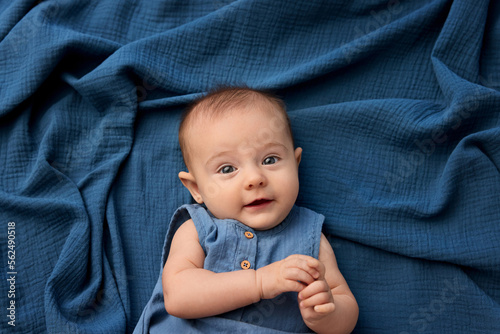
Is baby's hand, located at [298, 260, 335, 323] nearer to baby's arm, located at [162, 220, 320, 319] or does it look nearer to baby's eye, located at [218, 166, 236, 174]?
baby's arm, located at [162, 220, 320, 319]

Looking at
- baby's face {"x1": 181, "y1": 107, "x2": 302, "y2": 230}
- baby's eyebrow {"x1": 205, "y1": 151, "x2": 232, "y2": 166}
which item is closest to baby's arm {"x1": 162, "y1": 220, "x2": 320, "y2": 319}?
baby's face {"x1": 181, "y1": 107, "x2": 302, "y2": 230}

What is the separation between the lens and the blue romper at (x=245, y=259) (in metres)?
1.22

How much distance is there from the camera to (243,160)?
4.16 feet

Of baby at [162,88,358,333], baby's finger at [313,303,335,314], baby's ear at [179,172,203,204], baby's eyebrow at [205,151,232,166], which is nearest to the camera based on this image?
baby's finger at [313,303,335,314]

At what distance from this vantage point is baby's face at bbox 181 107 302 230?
1.25 meters

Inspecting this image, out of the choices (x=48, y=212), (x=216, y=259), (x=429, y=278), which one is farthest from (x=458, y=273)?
(x=48, y=212)

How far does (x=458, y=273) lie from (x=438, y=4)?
2.89 feet

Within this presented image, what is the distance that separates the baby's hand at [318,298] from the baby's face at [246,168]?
0.80 feet

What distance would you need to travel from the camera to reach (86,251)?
143 centimetres

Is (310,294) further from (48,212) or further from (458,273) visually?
(48,212)

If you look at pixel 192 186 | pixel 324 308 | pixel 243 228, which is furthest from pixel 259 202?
pixel 324 308

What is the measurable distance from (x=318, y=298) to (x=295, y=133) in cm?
67

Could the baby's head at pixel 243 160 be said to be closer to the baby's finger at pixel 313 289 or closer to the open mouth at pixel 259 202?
the open mouth at pixel 259 202

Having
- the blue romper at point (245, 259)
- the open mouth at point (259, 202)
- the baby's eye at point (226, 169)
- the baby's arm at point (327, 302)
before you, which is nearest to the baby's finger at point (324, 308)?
the baby's arm at point (327, 302)
